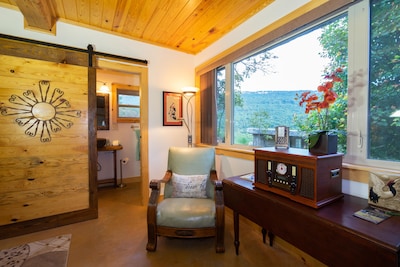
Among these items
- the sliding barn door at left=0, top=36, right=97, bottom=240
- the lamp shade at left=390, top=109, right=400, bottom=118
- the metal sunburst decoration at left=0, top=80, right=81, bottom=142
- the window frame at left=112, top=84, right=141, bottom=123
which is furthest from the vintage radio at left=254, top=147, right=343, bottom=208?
the window frame at left=112, top=84, right=141, bottom=123

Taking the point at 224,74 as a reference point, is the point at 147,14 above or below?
above

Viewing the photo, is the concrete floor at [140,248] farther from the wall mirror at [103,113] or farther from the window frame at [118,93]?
the window frame at [118,93]

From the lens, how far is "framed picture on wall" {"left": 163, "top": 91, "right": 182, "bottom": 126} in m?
3.09

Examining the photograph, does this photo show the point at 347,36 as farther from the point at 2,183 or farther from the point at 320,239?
the point at 2,183

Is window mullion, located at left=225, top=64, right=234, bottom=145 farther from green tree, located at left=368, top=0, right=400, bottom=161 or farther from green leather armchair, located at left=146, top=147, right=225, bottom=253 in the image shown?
green tree, located at left=368, top=0, right=400, bottom=161

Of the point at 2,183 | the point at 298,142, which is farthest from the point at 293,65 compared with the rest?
the point at 2,183

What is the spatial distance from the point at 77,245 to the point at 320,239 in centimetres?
220

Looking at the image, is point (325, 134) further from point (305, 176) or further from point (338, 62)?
point (338, 62)

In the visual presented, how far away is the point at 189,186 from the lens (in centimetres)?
216

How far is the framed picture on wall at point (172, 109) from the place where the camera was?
309 cm

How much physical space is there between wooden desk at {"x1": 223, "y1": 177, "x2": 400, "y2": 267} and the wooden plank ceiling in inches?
77.7

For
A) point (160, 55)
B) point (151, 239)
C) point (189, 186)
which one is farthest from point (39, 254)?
point (160, 55)

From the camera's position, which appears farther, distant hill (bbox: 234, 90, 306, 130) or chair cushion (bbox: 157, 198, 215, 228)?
distant hill (bbox: 234, 90, 306, 130)

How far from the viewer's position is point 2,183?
2021 millimetres
